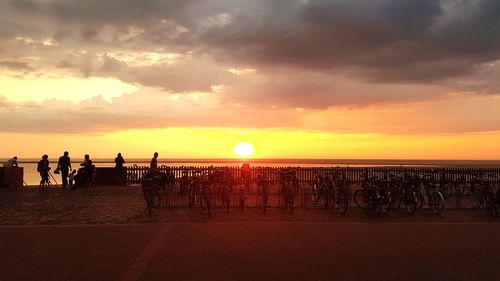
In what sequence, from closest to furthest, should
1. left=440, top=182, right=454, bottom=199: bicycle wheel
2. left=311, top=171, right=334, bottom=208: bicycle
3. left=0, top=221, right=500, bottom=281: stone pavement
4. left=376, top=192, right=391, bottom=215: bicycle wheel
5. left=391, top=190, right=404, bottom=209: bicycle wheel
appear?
left=0, top=221, right=500, bottom=281: stone pavement < left=376, top=192, right=391, bottom=215: bicycle wheel < left=391, top=190, right=404, bottom=209: bicycle wheel < left=311, top=171, right=334, bottom=208: bicycle < left=440, top=182, right=454, bottom=199: bicycle wheel

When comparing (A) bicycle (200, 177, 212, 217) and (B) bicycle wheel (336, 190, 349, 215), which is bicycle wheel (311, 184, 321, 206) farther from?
(A) bicycle (200, 177, 212, 217)

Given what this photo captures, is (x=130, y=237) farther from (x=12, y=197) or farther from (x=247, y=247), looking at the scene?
(x=12, y=197)

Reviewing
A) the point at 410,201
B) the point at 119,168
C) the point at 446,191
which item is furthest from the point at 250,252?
the point at 119,168

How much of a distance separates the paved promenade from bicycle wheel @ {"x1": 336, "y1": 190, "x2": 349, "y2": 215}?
1.00ft

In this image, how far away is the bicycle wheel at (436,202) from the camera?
1476 centimetres

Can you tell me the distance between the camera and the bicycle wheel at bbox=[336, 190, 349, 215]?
14.8 m

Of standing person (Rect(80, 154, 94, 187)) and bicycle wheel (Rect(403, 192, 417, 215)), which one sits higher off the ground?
standing person (Rect(80, 154, 94, 187))

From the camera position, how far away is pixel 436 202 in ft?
48.5

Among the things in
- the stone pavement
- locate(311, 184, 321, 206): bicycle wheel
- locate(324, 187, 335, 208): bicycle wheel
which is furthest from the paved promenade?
locate(311, 184, 321, 206): bicycle wheel

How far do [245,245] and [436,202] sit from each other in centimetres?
784

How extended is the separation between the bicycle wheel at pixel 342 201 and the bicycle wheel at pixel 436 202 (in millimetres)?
2568

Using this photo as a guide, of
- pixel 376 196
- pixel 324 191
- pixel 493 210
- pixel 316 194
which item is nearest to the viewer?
pixel 493 210

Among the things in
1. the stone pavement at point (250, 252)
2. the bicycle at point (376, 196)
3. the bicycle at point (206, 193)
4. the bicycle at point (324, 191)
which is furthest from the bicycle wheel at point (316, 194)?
the stone pavement at point (250, 252)

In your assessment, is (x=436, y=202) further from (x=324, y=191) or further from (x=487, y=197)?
(x=324, y=191)
